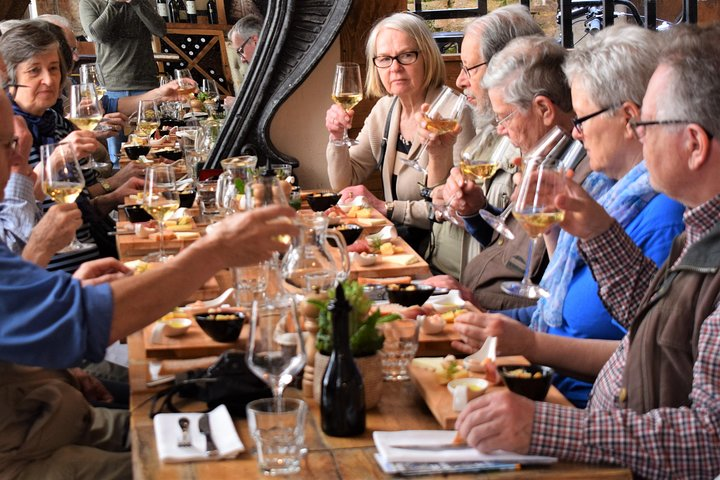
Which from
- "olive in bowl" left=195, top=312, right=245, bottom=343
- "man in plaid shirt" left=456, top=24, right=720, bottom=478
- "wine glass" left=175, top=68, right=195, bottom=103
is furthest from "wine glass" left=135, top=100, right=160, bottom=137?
"man in plaid shirt" left=456, top=24, right=720, bottom=478

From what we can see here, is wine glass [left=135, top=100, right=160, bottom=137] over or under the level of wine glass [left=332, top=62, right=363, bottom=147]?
under

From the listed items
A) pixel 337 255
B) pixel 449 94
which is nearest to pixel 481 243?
pixel 449 94

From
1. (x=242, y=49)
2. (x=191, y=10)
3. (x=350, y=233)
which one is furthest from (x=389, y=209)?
(x=191, y=10)

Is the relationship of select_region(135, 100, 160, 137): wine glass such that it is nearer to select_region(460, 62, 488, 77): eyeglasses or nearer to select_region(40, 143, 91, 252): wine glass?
select_region(460, 62, 488, 77): eyeglasses

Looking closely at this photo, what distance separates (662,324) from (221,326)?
96 centimetres

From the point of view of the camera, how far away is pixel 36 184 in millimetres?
3689

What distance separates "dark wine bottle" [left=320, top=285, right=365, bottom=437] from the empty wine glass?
3.14 meters

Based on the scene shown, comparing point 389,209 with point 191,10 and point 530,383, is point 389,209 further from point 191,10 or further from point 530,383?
point 191,10

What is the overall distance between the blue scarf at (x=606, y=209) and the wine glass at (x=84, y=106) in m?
2.61

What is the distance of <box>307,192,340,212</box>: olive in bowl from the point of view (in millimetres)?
3781

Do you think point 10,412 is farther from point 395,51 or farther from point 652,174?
point 395,51

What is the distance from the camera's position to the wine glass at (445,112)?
3.61 meters

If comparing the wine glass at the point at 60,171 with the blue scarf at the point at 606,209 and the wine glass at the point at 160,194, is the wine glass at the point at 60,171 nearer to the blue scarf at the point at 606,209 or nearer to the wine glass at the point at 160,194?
the wine glass at the point at 160,194

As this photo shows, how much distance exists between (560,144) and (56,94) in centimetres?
261
